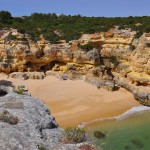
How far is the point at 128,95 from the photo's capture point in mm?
36781

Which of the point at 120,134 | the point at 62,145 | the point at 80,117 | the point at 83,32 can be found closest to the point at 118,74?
the point at 83,32

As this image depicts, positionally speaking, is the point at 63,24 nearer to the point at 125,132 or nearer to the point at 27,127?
the point at 125,132

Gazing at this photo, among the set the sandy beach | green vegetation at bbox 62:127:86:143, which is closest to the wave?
the sandy beach

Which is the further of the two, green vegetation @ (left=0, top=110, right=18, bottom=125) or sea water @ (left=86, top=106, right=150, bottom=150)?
sea water @ (left=86, top=106, right=150, bottom=150)

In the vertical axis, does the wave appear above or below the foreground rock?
below

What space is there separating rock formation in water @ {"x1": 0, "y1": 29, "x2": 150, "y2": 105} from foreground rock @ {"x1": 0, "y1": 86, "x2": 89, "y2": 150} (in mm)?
20495

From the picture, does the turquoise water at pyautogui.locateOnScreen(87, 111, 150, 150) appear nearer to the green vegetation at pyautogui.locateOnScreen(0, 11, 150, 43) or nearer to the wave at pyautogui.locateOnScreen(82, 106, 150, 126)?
the wave at pyautogui.locateOnScreen(82, 106, 150, 126)

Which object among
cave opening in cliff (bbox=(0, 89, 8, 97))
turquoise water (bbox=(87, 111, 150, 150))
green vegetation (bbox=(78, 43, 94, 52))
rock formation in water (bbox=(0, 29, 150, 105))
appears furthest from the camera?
green vegetation (bbox=(78, 43, 94, 52))

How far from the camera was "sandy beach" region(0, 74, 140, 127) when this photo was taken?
3170 centimetres

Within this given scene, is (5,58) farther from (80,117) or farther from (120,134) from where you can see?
(120,134)

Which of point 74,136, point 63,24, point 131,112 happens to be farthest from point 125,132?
point 63,24

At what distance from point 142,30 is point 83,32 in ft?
26.0

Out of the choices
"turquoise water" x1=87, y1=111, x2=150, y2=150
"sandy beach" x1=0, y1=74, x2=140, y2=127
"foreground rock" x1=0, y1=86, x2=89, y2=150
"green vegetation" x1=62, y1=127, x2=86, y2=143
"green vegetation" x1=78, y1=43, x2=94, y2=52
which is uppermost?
"green vegetation" x1=78, y1=43, x2=94, y2=52

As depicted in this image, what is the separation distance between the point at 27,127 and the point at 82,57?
2577 centimetres
